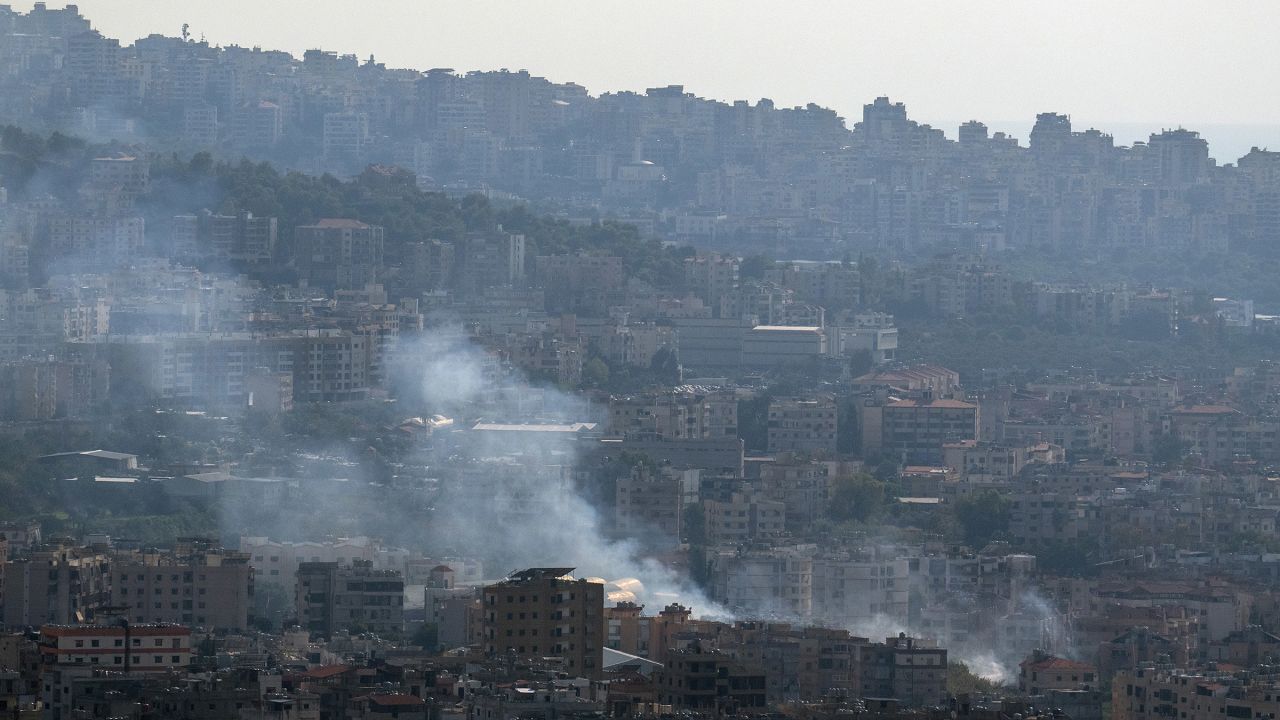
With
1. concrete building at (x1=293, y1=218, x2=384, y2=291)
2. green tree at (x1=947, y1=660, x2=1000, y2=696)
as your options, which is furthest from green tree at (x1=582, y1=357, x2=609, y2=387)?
green tree at (x1=947, y1=660, x2=1000, y2=696)

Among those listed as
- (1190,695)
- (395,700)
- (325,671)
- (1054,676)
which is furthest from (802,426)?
(395,700)

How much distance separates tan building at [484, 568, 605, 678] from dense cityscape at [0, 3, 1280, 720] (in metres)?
0.03

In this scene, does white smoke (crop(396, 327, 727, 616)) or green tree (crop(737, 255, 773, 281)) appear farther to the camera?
green tree (crop(737, 255, 773, 281))

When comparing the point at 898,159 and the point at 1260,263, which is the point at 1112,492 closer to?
the point at 1260,263

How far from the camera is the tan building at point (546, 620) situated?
29.7 meters

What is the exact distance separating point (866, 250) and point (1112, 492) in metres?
36.4

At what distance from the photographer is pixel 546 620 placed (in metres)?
29.9

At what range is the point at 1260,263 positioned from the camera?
81625 mm

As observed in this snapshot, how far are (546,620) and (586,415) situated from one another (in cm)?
2044

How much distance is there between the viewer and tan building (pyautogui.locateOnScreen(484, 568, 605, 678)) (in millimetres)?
29672

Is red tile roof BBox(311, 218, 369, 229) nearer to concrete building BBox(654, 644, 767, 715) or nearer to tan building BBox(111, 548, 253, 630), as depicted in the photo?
tan building BBox(111, 548, 253, 630)

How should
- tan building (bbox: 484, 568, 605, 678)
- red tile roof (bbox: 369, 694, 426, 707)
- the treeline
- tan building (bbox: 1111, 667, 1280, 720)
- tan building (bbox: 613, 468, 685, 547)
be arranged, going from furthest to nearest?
1. the treeline
2. tan building (bbox: 613, 468, 685, 547)
3. tan building (bbox: 484, 568, 605, 678)
4. tan building (bbox: 1111, 667, 1280, 720)
5. red tile roof (bbox: 369, 694, 426, 707)

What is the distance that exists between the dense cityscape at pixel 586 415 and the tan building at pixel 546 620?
0.03 meters

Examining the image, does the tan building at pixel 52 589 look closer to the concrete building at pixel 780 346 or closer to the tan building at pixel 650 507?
the tan building at pixel 650 507
